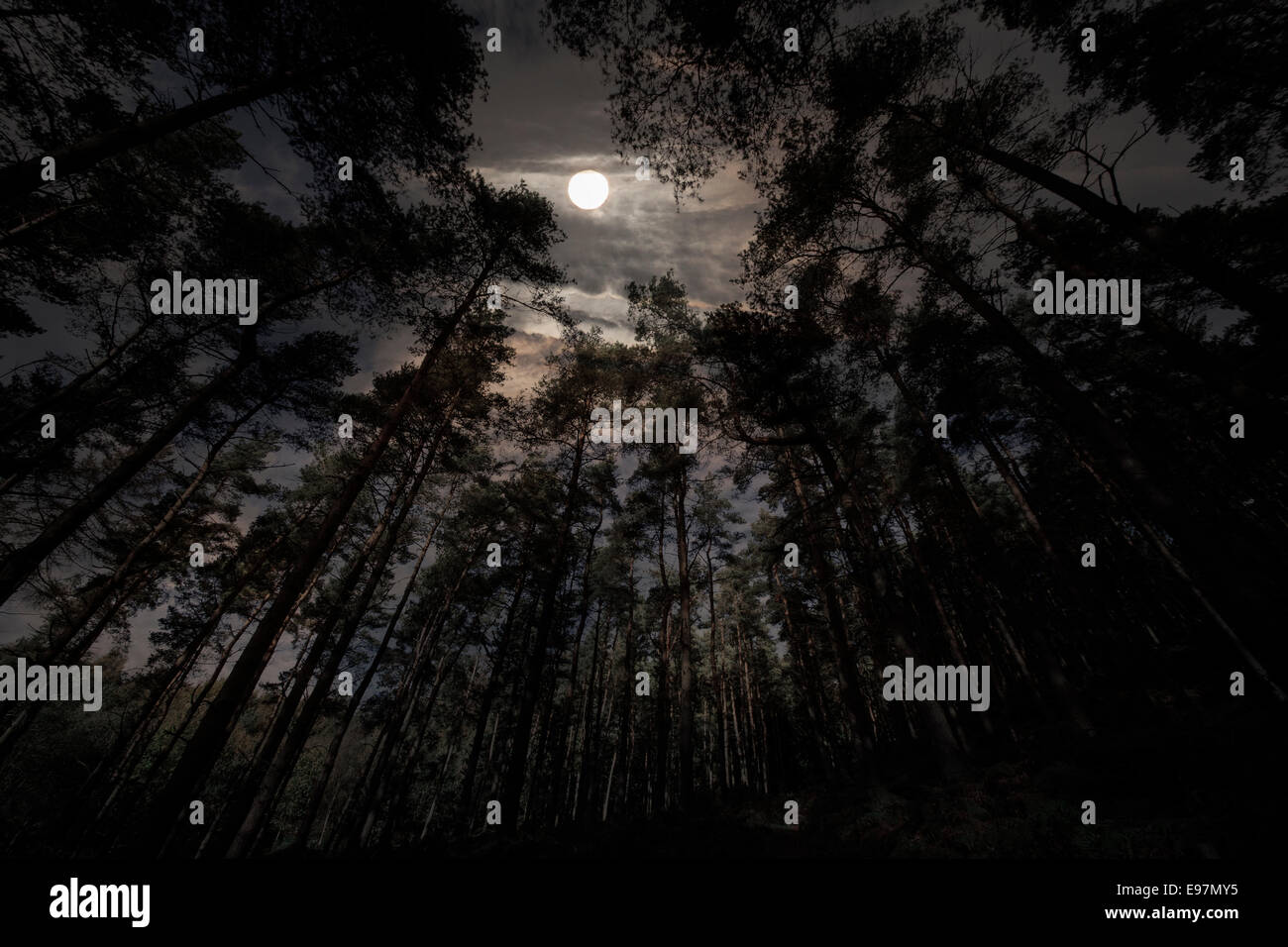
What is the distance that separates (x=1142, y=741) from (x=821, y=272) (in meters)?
11.4

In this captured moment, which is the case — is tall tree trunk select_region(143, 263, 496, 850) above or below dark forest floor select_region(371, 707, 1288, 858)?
above

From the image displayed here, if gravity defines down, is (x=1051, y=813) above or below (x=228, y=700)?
below

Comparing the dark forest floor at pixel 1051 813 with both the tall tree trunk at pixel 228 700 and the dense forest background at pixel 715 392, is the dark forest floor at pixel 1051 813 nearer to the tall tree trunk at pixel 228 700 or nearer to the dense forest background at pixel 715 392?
the dense forest background at pixel 715 392

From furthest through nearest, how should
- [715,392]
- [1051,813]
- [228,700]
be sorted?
1. [715,392]
2. [1051,813]
3. [228,700]

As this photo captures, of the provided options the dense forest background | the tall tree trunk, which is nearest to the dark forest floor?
the dense forest background

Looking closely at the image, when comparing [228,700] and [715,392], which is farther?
[715,392]

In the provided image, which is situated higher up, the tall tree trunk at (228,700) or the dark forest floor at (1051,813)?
the tall tree trunk at (228,700)

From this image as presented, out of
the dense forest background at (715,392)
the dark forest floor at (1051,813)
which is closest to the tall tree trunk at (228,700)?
the dense forest background at (715,392)

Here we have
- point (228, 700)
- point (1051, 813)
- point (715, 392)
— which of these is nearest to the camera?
point (228, 700)

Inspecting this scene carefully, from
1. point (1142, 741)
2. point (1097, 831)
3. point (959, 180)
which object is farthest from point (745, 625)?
point (959, 180)

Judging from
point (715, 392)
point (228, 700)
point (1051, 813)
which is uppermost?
point (715, 392)

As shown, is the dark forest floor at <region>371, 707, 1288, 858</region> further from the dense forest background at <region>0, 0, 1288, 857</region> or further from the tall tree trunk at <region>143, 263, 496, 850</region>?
the tall tree trunk at <region>143, 263, 496, 850</region>

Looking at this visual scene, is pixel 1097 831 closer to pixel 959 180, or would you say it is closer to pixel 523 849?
pixel 523 849
